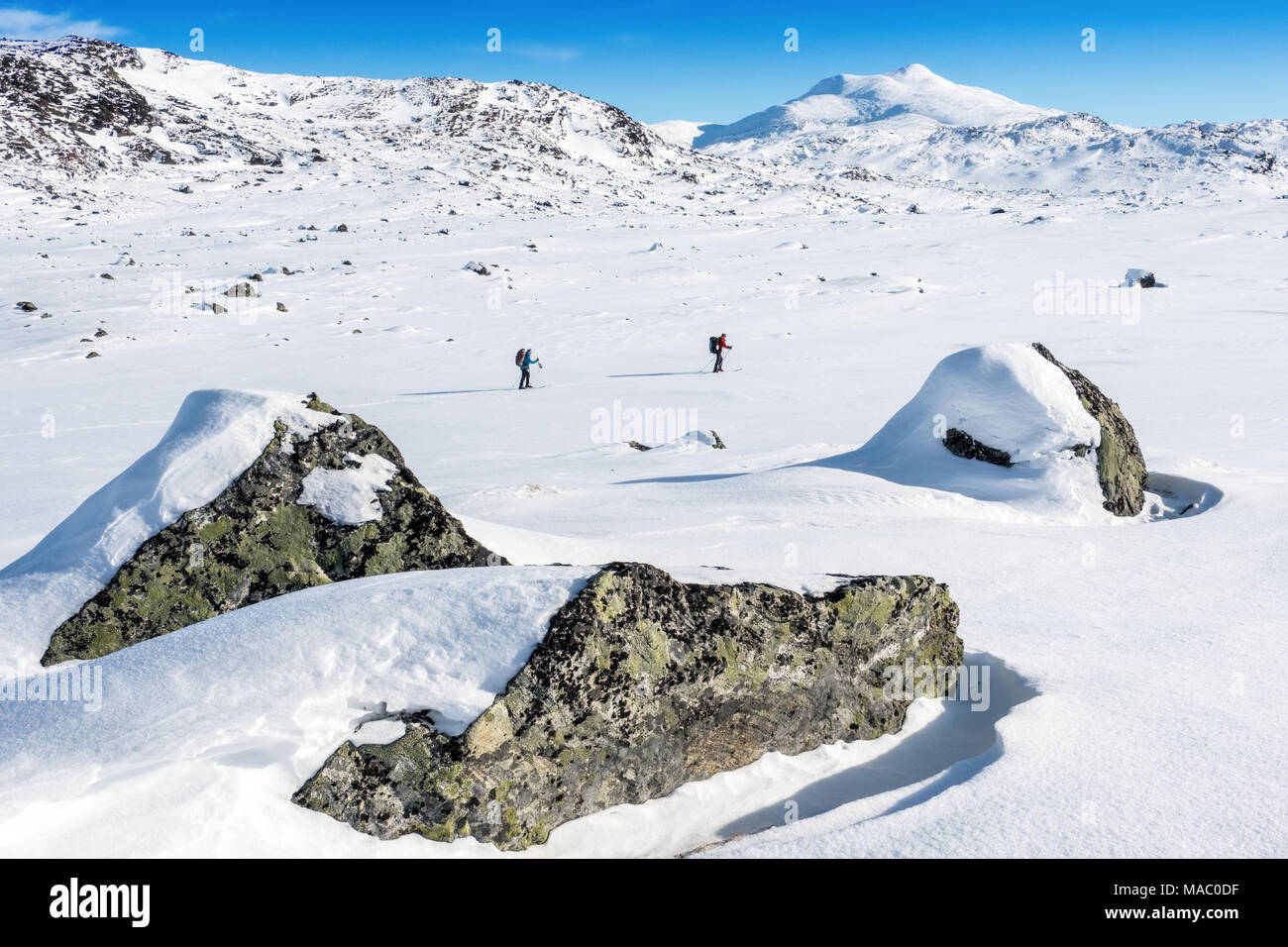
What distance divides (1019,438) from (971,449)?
1.51ft

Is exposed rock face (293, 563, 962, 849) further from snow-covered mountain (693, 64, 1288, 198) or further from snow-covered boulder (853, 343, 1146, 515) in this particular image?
snow-covered mountain (693, 64, 1288, 198)

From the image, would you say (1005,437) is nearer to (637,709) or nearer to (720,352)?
(637,709)

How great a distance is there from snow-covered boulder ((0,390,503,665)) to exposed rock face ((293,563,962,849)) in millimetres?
2099

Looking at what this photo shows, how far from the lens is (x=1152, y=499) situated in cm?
877

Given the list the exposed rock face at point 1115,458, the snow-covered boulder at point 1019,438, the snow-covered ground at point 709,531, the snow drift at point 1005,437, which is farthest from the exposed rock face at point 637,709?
the exposed rock face at point 1115,458

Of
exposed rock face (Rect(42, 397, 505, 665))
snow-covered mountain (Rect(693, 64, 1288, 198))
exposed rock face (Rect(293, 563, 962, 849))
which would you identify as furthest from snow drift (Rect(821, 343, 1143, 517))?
snow-covered mountain (Rect(693, 64, 1288, 198))

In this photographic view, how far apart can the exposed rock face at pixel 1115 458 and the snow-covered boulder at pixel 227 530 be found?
19.4ft

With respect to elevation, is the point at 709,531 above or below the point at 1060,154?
Result: below

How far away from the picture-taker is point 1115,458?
27.7 ft

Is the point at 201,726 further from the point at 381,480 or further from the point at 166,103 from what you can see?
the point at 166,103

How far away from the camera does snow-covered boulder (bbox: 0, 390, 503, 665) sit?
4.66m

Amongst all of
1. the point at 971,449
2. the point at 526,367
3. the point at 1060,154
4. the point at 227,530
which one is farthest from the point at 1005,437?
the point at 1060,154
